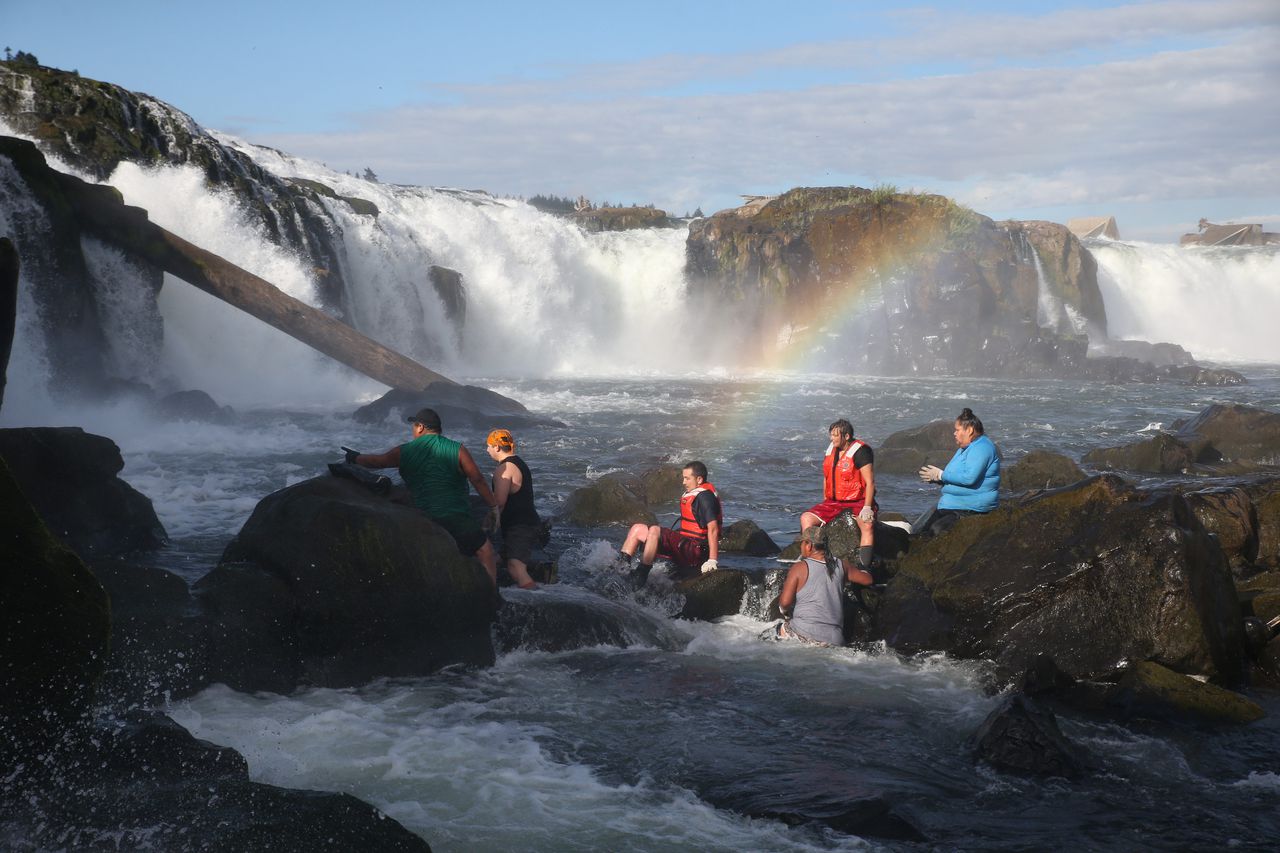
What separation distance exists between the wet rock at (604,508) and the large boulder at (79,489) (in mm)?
4841

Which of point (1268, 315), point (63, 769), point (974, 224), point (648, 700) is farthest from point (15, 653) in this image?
point (1268, 315)

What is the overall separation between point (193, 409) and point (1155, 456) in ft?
55.7

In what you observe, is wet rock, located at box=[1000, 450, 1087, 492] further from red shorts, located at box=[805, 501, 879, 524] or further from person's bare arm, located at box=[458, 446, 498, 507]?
person's bare arm, located at box=[458, 446, 498, 507]

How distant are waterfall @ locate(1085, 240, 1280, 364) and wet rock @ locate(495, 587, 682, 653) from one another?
47306 millimetres

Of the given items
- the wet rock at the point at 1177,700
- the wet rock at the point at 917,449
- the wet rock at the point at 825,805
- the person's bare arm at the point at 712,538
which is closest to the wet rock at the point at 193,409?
the wet rock at the point at 917,449

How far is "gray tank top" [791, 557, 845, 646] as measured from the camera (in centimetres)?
933

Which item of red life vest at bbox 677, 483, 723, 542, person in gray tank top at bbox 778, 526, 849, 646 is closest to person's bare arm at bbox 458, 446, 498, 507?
red life vest at bbox 677, 483, 723, 542

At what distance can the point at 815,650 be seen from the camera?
9289mm

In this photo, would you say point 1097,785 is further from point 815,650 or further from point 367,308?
point 367,308

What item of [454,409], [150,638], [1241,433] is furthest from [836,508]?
[454,409]

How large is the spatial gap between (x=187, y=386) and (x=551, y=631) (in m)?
18.6

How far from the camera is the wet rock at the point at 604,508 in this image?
544 inches

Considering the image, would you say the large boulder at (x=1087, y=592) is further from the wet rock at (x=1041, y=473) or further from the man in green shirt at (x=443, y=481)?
the wet rock at (x=1041, y=473)

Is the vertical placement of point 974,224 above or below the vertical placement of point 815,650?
above
